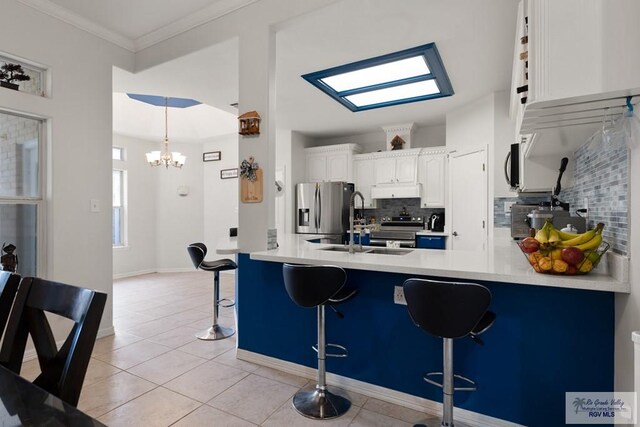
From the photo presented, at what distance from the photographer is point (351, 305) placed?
2268mm

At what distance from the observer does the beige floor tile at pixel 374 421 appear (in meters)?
1.88

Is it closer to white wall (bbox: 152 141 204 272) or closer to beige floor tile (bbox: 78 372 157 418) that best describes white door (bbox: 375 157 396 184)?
white wall (bbox: 152 141 204 272)

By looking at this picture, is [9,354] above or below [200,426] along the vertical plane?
above

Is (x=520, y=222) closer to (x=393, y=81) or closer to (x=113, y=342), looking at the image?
(x=393, y=81)

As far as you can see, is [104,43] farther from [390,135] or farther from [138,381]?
[390,135]

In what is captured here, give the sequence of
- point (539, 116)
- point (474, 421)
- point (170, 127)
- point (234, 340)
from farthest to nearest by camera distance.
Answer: point (170, 127) < point (234, 340) < point (474, 421) < point (539, 116)

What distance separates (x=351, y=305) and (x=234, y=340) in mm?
1470

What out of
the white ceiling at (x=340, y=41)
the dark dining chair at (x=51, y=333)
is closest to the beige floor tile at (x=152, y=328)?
the dark dining chair at (x=51, y=333)

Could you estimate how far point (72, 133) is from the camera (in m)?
2.94

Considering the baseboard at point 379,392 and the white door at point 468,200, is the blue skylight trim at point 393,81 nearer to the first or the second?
the white door at point 468,200

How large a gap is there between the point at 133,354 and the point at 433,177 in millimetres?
4653

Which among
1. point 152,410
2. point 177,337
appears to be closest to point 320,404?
point 152,410

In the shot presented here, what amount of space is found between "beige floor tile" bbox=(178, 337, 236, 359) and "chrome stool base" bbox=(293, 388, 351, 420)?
1.01 meters

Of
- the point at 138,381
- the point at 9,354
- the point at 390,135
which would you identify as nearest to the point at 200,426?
the point at 138,381
